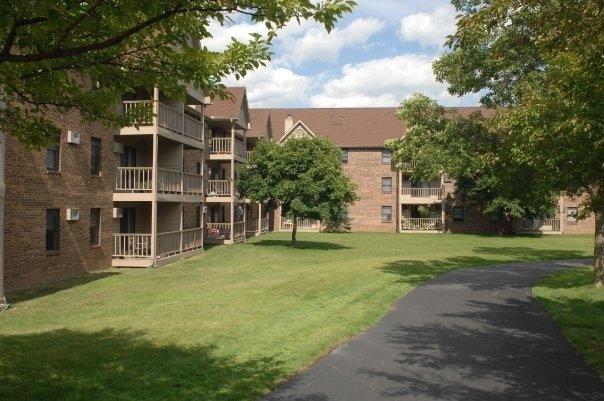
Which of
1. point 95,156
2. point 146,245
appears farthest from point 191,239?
point 95,156

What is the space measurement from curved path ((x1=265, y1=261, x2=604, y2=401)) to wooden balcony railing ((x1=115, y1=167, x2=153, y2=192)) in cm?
1273

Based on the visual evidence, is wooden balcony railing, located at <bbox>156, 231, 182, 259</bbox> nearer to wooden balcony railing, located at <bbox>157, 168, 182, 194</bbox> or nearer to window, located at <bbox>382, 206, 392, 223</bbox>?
wooden balcony railing, located at <bbox>157, 168, 182, 194</bbox>

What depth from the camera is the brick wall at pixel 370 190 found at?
166ft

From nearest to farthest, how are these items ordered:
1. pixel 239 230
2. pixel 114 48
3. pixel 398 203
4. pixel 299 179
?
pixel 114 48 → pixel 299 179 → pixel 239 230 → pixel 398 203

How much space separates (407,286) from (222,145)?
21.2 meters

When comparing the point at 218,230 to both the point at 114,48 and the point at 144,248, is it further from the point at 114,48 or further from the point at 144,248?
the point at 114,48

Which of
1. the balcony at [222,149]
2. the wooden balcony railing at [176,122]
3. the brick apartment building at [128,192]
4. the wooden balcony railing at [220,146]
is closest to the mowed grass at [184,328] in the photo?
the brick apartment building at [128,192]

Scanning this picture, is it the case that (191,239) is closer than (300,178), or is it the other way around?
(191,239)

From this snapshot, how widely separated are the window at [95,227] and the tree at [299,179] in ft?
34.6

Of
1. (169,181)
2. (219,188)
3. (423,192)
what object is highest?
(423,192)

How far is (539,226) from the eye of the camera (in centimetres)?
5072

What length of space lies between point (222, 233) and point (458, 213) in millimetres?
24541

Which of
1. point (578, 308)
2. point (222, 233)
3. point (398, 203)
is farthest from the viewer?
point (398, 203)

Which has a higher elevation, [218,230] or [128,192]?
[128,192]
